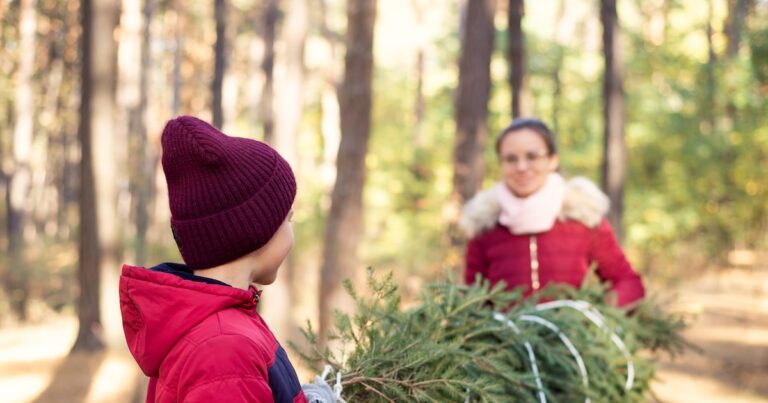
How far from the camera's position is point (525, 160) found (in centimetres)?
443

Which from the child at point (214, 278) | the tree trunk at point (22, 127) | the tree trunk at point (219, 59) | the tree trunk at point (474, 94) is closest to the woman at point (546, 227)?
the child at point (214, 278)

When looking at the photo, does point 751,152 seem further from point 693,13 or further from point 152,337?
point 152,337

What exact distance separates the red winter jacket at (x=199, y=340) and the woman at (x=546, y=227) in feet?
8.35

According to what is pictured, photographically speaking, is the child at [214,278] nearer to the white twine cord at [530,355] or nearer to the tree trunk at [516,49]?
the white twine cord at [530,355]

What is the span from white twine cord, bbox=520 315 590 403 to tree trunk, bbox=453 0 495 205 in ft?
30.6

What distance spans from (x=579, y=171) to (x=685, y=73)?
5357mm

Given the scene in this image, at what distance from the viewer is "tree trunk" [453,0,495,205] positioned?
42.6 feet

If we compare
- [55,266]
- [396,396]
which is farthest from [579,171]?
[396,396]

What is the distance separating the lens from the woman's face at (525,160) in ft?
14.4

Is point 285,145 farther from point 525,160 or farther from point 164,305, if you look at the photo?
point 164,305

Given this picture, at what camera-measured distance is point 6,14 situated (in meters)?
26.5

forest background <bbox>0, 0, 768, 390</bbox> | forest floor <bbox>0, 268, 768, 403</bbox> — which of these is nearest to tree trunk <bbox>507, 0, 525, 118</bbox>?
forest background <bbox>0, 0, 768, 390</bbox>

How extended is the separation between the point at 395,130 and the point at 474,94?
7.83 m

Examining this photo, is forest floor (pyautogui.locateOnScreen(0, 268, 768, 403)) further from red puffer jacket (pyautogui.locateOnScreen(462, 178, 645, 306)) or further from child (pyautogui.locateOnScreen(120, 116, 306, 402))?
child (pyautogui.locateOnScreen(120, 116, 306, 402))
